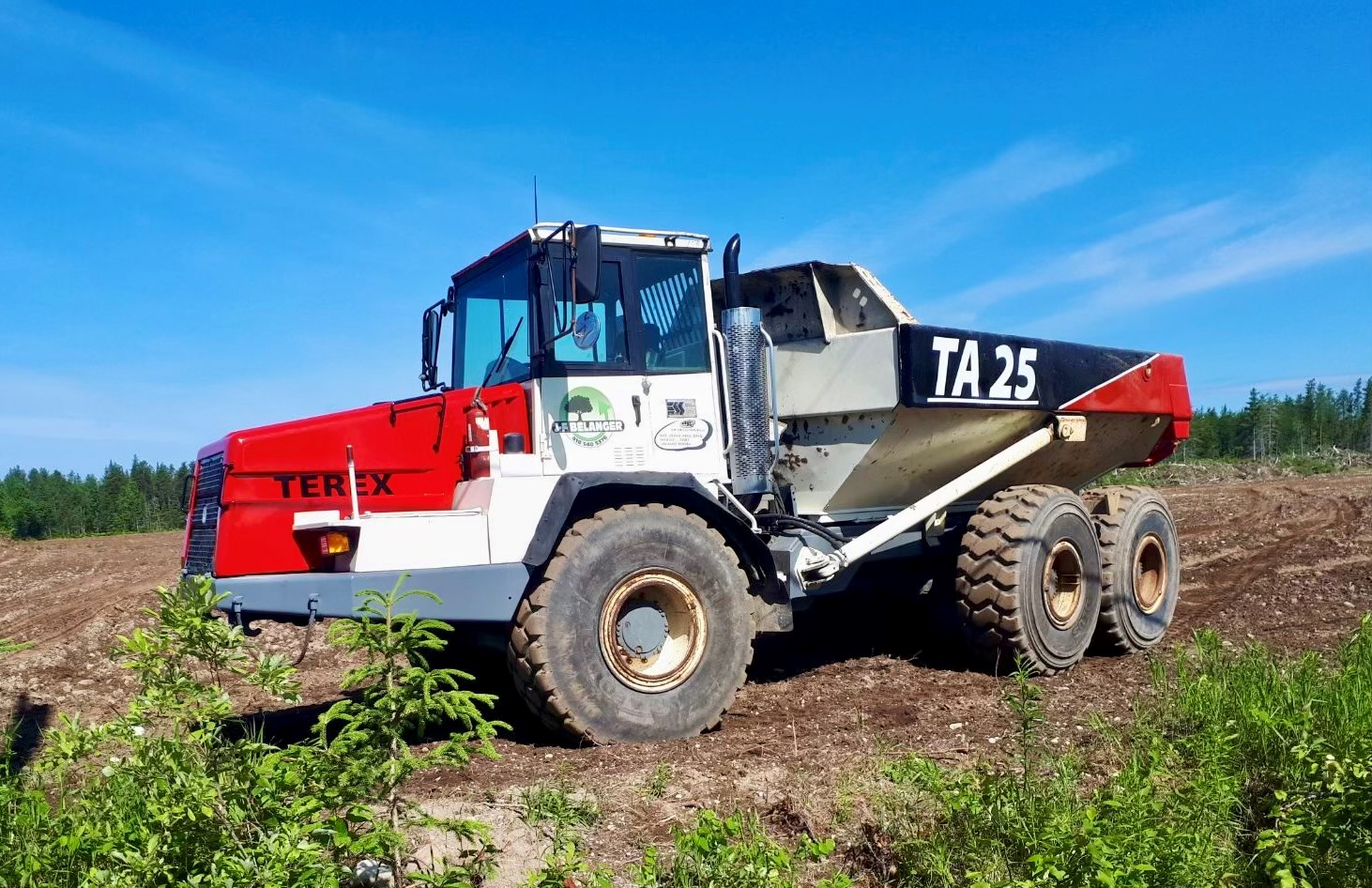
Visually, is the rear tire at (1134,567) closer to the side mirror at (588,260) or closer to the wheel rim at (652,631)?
the wheel rim at (652,631)

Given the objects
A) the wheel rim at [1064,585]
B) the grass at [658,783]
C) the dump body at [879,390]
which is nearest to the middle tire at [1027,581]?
the wheel rim at [1064,585]

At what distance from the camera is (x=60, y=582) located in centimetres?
1672

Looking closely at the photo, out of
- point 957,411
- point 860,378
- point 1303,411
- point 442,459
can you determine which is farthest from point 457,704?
point 1303,411

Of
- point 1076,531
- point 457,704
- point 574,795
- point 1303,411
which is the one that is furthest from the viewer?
point 1303,411

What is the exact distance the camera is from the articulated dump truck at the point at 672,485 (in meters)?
5.01

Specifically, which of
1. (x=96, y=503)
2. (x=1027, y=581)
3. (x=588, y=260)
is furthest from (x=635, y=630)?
(x=96, y=503)

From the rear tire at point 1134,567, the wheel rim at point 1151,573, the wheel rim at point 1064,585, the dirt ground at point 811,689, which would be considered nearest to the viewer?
the dirt ground at point 811,689

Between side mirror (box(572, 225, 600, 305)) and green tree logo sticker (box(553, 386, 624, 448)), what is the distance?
599mm

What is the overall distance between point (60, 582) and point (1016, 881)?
56.9ft

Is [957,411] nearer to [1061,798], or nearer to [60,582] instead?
[1061,798]

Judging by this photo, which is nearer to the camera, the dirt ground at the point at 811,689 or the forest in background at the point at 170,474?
the dirt ground at the point at 811,689

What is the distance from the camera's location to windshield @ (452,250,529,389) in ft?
19.2

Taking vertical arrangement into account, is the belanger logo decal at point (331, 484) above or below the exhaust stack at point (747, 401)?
below

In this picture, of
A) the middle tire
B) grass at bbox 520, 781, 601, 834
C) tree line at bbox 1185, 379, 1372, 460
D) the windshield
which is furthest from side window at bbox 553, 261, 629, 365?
tree line at bbox 1185, 379, 1372, 460
